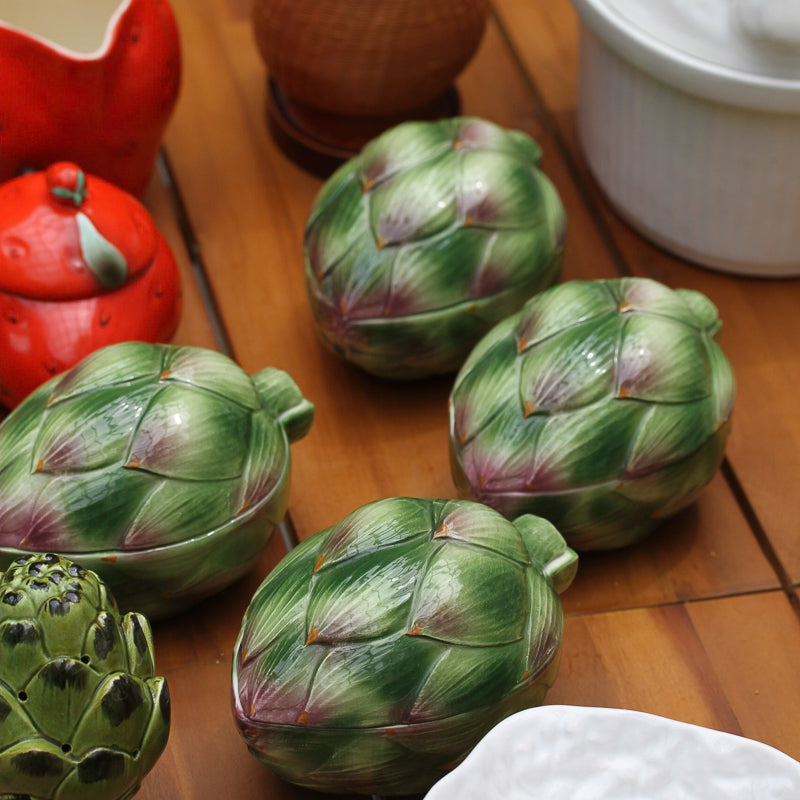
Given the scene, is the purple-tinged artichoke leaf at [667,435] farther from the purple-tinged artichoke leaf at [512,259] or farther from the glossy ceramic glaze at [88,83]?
the glossy ceramic glaze at [88,83]

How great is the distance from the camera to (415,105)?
0.70m

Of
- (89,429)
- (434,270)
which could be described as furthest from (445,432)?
(89,429)

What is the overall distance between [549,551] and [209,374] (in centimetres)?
15

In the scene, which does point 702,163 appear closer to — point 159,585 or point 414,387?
point 414,387

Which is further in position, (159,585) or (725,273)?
(725,273)

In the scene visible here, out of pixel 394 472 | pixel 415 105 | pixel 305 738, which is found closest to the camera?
pixel 305 738

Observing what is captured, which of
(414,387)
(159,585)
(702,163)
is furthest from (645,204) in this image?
(159,585)

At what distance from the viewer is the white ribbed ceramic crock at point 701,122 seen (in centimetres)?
57

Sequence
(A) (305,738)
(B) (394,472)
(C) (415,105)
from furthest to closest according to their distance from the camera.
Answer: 1. (C) (415,105)
2. (B) (394,472)
3. (A) (305,738)

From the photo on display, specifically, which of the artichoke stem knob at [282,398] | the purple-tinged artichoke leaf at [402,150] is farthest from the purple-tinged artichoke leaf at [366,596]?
the purple-tinged artichoke leaf at [402,150]

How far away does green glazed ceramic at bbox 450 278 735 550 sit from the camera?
50 centimetres

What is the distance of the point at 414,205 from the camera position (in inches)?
22.1

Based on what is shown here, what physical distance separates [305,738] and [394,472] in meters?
0.18

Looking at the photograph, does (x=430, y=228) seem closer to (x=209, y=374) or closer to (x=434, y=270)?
(x=434, y=270)
